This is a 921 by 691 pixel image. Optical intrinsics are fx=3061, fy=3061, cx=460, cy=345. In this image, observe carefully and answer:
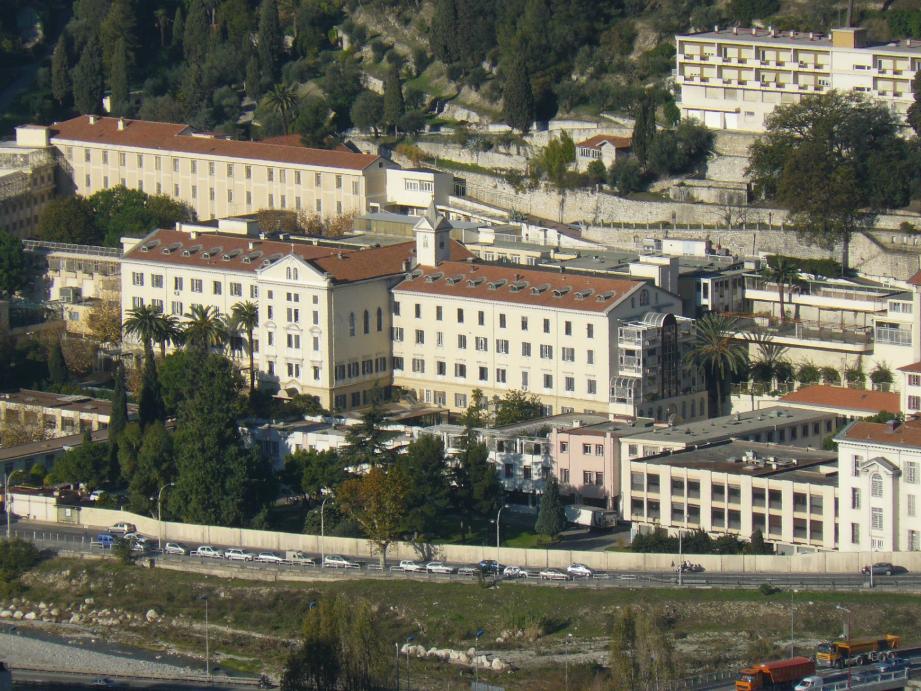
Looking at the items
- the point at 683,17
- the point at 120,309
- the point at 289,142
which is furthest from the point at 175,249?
the point at 683,17

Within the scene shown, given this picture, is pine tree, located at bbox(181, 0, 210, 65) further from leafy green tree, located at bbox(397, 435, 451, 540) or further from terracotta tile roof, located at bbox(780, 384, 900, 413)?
leafy green tree, located at bbox(397, 435, 451, 540)

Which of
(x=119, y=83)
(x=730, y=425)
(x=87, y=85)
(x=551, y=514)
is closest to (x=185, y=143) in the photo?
(x=119, y=83)

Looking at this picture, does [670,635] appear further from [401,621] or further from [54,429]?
[54,429]

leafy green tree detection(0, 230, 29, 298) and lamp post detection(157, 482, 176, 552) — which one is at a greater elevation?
leafy green tree detection(0, 230, 29, 298)

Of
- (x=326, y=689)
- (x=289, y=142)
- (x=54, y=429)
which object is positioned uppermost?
(x=289, y=142)

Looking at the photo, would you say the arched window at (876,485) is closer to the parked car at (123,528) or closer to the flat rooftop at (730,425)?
the flat rooftop at (730,425)

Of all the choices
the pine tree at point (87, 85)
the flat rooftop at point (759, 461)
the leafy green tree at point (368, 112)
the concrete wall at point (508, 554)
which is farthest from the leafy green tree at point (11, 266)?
the flat rooftop at point (759, 461)

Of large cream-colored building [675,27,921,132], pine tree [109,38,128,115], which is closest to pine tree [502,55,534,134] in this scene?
large cream-colored building [675,27,921,132]
